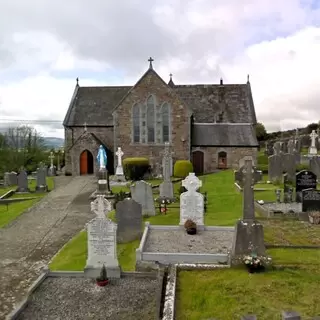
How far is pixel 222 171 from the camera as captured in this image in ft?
107

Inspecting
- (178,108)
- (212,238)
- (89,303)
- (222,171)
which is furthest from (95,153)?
(89,303)

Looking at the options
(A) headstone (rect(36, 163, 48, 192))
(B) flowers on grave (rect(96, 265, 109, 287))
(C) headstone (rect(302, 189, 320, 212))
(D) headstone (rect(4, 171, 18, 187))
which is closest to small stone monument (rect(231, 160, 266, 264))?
(B) flowers on grave (rect(96, 265, 109, 287))

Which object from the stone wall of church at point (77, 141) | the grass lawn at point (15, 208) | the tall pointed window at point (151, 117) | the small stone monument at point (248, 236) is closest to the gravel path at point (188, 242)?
the small stone monument at point (248, 236)

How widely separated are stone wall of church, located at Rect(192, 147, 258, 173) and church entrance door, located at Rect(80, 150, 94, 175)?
9205 mm

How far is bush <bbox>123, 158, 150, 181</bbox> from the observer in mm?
29219

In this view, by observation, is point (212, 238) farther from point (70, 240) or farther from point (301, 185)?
point (301, 185)

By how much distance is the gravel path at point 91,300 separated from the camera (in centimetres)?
802

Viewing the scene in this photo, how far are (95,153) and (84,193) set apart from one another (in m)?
10.2

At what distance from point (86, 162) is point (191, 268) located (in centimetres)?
2585

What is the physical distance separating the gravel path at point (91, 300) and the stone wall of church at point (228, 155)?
24163 millimetres

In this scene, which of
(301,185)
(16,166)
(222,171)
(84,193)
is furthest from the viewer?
(16,166)

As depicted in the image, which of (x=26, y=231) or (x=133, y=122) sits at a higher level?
(x=133, y=122)

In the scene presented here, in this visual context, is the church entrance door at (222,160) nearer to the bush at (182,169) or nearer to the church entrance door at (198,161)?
Answer: the church entrance door at (198,161)

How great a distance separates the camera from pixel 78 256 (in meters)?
11.9
